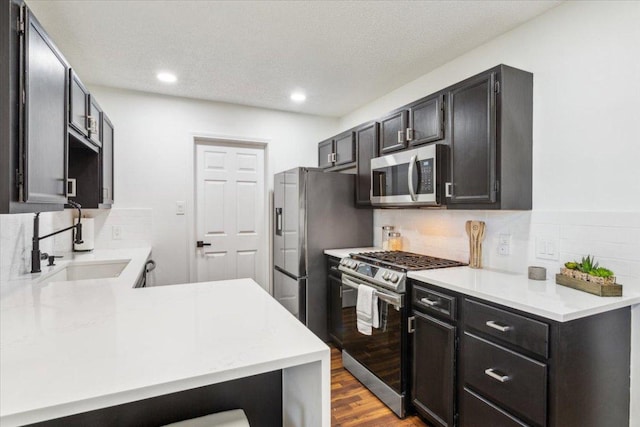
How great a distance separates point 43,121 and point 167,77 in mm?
1920

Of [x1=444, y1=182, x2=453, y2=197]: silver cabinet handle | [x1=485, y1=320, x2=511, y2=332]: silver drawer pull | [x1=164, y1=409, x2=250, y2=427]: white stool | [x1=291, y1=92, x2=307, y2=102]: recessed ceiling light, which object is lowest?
[x1=164, y1=409, x2=250, y2=427]: white stool

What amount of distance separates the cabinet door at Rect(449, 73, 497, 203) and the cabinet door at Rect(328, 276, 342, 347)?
1.32 m

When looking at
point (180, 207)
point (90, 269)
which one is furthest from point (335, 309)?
point (90, 269)

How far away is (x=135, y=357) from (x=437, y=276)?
168 cm

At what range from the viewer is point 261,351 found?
0.97 metres

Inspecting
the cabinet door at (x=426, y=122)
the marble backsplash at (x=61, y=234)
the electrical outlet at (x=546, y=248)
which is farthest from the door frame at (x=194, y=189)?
the electrical outlet at (x=546, y=248)

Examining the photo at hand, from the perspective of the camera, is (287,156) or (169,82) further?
(287,156)

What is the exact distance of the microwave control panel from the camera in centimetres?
247

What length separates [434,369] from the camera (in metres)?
2.03

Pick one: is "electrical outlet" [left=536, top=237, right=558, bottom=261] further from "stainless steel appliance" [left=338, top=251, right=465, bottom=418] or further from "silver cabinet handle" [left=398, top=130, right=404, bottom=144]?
"silver cabinet handle" [left=398, top=130, right=404, bottom=144]

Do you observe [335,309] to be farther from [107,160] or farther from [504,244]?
[107,160]

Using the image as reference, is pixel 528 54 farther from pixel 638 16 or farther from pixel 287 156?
pixel 287 156

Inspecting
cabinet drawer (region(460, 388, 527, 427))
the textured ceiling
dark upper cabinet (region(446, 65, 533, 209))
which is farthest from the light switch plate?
cabinet drawer (region(460, 388, 527, 427))

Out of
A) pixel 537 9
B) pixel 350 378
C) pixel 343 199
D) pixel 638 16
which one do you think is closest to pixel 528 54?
pixel 537 9
